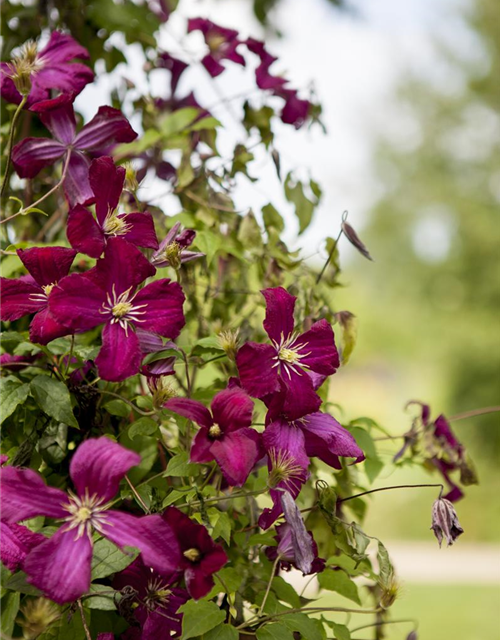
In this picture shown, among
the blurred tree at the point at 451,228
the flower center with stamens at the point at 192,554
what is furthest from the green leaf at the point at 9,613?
the blurred tree at the point at 451,228

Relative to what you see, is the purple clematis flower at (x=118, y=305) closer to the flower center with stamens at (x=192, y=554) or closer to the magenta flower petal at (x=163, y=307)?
the magenta flower petal at (x=163, y=307)

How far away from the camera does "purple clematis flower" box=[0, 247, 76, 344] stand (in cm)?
59

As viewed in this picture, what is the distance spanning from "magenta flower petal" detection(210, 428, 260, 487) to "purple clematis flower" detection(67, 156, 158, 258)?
18cm

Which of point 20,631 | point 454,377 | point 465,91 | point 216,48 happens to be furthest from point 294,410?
point 465,91

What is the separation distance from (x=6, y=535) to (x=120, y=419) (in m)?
0.25

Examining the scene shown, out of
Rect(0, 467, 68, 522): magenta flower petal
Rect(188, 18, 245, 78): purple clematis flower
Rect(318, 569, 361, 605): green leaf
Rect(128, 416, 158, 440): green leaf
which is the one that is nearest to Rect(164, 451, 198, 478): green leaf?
Rect(128, 416, 158, 440): green leaf

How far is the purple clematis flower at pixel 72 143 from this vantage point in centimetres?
70

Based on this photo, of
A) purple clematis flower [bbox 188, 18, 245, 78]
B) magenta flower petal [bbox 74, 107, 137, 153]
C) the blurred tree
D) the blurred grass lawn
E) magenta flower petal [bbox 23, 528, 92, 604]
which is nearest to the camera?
magenta flower petal [bbox 23, 528, 92, 604]

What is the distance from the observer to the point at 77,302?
552 mm

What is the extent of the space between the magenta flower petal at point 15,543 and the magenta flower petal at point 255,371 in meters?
0.19

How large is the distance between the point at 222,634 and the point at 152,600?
6cm

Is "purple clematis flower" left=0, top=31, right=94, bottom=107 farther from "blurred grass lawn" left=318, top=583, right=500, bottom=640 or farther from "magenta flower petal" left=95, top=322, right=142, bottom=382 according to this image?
"blurred grass lawn" left=318, top=583, right=500, bottom=640

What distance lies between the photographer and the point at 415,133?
1154 cm

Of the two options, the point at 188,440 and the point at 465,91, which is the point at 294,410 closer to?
the point at 188,440
